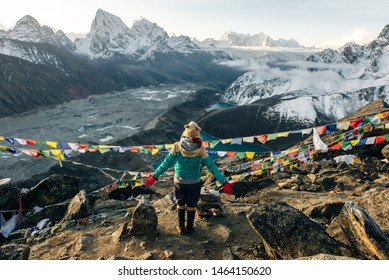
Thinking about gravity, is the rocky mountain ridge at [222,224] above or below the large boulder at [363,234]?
below

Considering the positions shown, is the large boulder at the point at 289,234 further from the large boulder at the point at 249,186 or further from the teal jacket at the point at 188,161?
the large boulder at the point at 249,186

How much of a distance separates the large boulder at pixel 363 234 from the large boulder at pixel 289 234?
15.3 inches

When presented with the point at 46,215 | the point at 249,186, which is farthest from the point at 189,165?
the point at 249,186

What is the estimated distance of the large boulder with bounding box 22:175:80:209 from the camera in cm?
1465

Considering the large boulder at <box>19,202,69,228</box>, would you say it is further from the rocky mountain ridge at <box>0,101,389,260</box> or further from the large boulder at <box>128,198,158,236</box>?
the large boulder at <box>128,198,158,236</box>

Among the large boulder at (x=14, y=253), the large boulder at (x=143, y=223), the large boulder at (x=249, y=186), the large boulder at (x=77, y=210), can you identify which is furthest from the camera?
the large boulder at (x=249, y=186)

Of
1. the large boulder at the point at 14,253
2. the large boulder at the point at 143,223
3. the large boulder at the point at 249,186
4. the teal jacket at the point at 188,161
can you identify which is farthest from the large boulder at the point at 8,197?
the large boulder at the point at 249,186

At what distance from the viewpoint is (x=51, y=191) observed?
15.3 m

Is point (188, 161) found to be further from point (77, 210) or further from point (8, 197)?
point (8, 197)

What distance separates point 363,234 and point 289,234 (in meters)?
1.50

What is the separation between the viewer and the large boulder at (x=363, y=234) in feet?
21.4

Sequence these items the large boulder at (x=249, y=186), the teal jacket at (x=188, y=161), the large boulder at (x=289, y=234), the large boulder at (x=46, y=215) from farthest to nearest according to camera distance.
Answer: the large boulder at (x=249, y=186)
the large boulder at (x=46, y=215)
the teal jacket at (x=188, y=161)
the large boulder at (x=289, y=234)

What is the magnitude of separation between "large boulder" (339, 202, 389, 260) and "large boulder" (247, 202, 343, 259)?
1.27 ft
